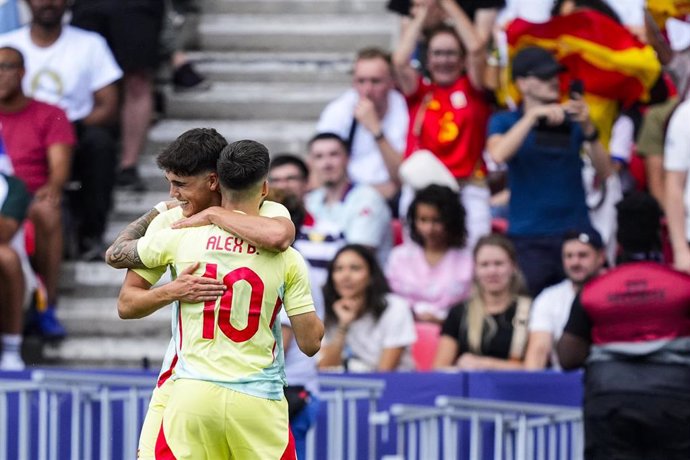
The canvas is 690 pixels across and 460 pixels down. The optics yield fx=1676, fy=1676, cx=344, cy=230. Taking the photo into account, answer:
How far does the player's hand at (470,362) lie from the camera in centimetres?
1016

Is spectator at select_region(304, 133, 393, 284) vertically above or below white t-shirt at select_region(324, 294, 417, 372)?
above

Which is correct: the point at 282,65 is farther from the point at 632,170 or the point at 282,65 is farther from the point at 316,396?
the point at 316,396

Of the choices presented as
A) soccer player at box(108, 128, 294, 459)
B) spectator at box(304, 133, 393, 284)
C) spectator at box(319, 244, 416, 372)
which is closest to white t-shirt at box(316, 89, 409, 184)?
spectator at box(304, 133, 393, 284)

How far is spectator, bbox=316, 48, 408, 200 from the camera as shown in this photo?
11.8 metres

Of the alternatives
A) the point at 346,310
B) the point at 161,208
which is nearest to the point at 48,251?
the point at 346,310

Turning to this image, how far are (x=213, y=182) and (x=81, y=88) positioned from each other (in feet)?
19.9

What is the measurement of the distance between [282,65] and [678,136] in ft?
15.9

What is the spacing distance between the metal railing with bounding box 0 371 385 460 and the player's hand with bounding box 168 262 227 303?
3227 millimetres

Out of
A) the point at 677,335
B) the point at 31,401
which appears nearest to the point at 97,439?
the point at 31,401

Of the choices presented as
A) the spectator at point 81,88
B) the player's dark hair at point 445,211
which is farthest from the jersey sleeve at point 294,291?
the spectator at point 81,88

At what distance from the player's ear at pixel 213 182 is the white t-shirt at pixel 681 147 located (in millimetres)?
4329

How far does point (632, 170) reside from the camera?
11.9 m

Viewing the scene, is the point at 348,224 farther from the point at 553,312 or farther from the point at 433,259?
the point at 553,312

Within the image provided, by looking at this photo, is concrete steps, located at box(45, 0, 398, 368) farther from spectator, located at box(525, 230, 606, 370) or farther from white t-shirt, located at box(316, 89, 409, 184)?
spectator, located at box(525, 230, 606, 370)
